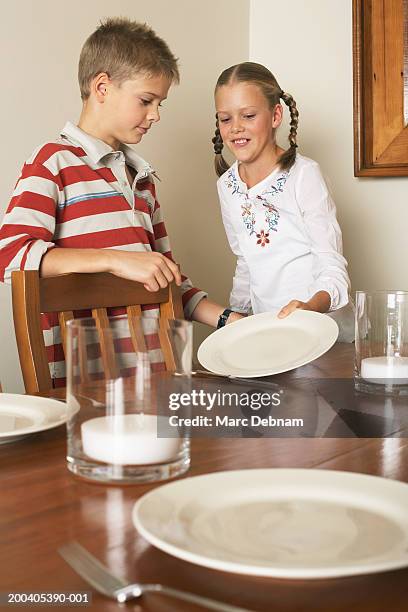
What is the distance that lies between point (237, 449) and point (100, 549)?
265 mm

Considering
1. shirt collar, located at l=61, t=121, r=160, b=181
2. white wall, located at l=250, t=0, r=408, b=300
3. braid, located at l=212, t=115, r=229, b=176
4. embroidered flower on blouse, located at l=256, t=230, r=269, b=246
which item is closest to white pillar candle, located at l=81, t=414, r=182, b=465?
shirt collar, located at l=61, t=121, r=160, b=181

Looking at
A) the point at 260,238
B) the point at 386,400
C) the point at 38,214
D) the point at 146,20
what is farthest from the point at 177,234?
the point at 386,400

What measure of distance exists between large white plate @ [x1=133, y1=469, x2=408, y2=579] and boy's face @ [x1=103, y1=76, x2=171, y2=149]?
4.26 ft

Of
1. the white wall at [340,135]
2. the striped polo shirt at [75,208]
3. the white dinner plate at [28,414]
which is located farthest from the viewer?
the white wall at [340,135]

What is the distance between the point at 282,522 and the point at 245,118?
168 centimetres

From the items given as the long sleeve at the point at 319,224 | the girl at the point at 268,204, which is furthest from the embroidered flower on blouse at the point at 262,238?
the long sleeve at the point at 319,224

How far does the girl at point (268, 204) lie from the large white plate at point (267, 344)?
756 mm

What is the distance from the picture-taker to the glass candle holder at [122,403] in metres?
0.59

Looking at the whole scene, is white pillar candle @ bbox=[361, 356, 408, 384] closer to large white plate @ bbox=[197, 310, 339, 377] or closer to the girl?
large white plate @ bbox=[197, 310, 339, 377]

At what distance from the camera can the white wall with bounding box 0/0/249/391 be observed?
1957 millimetres

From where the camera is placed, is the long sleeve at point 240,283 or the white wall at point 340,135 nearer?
the long sleeve at point 240,283

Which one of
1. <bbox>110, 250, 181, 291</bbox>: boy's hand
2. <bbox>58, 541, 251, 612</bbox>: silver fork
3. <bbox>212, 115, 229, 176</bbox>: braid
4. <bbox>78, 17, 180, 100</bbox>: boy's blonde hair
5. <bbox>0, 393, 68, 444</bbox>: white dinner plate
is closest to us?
<bbox>58, 541, 251, 612</bbox>: silver fork

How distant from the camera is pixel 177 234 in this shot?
2.53 m

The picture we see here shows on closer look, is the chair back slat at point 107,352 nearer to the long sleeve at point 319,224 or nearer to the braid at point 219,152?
the long sleeve at point 319,224
